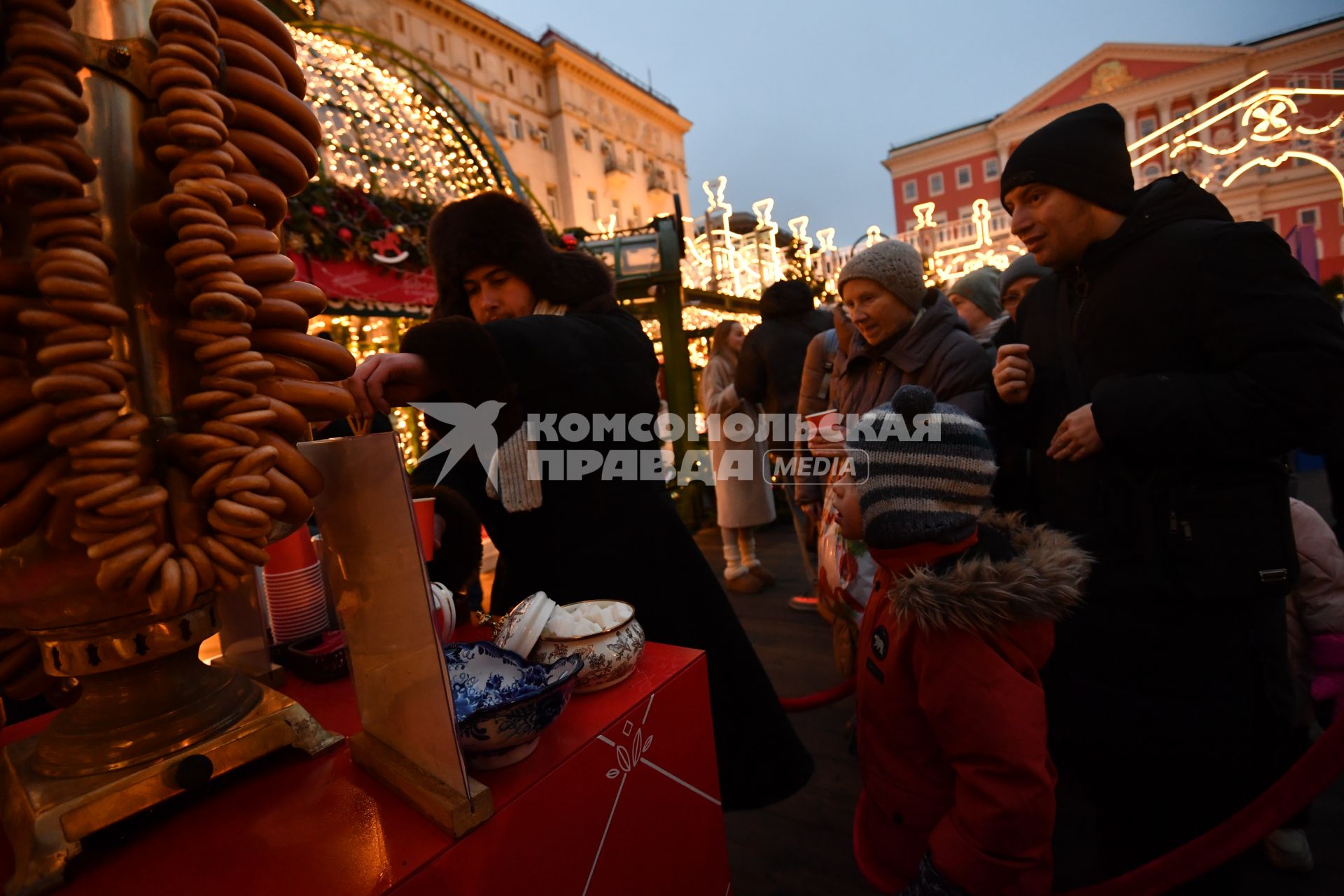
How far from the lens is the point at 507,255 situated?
1.48m

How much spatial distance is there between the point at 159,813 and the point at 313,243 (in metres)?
3.08

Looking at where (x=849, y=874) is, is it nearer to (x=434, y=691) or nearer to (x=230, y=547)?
(x=434, y=691)

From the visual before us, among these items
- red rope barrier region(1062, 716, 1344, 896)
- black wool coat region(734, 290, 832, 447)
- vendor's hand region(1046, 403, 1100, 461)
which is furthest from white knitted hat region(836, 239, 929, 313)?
black wool coat region(734, 290, 832, 447)

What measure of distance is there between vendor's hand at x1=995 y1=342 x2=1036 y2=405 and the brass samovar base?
178cm

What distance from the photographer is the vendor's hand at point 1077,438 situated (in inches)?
54.6

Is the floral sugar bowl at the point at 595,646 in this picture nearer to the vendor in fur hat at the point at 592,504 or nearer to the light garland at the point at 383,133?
the vendor in fur hat at the point at 592,504

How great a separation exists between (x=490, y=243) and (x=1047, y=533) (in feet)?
4.81

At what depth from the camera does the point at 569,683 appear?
73cm

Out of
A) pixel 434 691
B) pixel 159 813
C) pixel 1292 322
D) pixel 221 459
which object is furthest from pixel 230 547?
pixel 1292 322

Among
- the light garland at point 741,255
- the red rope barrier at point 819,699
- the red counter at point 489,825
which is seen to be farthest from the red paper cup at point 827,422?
the light garland at point 741,255

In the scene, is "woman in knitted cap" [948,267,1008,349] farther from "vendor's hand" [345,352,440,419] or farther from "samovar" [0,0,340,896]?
"samovar" [0,0,340,896]

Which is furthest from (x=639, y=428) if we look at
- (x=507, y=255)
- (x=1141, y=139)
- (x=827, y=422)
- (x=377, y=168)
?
(x=1141, y=139)

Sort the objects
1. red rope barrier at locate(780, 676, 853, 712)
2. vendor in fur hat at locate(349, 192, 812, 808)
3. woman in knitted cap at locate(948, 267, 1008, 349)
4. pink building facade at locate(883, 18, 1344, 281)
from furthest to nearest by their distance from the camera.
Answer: pink building facade at locate(883, 18, 1344, 281) → woman in knitted cap at locate(948, 267, 1008, 349) → red rope barrier at locate(780, 676, 853, 712) → vendor in fur hat at locate(349, 192, 812, 808)

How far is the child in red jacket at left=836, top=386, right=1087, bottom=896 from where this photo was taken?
1006 mm
